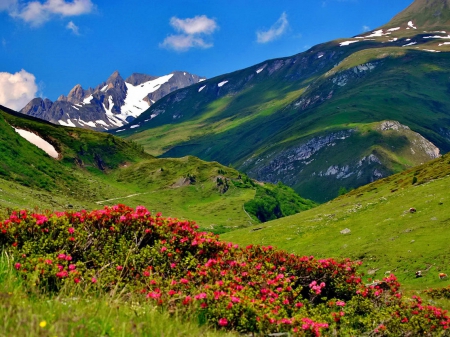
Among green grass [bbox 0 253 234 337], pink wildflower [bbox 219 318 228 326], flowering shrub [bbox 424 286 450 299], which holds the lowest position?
flowering shrub [bbox 424 286 450 299]

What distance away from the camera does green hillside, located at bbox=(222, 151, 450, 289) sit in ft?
158

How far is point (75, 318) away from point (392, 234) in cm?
6017

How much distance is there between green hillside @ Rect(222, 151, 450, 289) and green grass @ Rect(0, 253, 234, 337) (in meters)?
38.3

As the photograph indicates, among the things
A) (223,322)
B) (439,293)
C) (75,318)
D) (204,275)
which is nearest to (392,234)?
(439,293)

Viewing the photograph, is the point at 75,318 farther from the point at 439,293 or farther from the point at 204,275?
the point at 439,293

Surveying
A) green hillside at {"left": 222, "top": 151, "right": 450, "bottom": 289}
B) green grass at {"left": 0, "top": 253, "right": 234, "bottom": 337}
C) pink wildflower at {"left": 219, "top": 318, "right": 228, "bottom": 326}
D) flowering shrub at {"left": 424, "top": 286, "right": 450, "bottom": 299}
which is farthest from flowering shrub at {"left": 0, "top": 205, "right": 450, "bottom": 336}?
green hillside at {"left": 222, "top": 151, "right": 450, "bottom": 289}

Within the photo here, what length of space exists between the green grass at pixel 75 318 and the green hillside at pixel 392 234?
3830 centimetres

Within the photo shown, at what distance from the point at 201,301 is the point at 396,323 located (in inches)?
229

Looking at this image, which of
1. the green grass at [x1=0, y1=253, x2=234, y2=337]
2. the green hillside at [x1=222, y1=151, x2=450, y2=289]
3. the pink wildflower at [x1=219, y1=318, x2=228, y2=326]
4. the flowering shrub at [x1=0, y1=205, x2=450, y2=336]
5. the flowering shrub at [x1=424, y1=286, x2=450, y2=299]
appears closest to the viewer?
the green grass at [x1=0, y1=253, x2=234, y2=337]

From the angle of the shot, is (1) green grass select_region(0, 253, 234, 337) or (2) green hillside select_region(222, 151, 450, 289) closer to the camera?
(1) green grass select_region(0, 253, 234, 337)

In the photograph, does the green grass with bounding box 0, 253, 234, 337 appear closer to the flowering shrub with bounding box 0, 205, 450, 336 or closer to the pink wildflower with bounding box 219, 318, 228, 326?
the pink wildflower with bounding box 219, 318, 228, 326

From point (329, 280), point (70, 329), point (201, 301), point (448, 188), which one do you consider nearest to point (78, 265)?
point (201, 301)

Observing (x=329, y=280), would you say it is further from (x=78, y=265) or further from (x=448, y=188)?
(x=448, y=188)

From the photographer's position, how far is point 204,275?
42.1 feet
